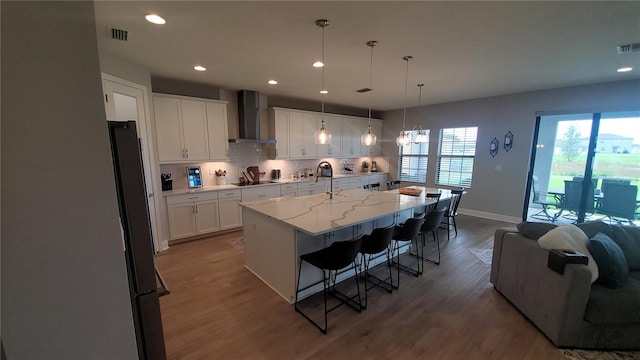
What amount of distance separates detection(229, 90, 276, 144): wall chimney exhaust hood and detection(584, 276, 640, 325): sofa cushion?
4.88 m

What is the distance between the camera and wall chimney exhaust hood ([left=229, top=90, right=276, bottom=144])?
4.80 meters

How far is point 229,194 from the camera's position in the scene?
14.7 ft

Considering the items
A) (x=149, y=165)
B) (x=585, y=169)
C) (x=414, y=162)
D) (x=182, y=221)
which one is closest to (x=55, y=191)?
(x=149, y=165)

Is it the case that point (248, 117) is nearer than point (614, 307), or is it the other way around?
point (614, 307)

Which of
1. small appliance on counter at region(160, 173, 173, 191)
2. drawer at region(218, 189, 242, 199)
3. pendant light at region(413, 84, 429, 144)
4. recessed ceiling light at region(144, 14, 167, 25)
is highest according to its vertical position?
recessed ceiling light at region(144, 14, 167, 25)

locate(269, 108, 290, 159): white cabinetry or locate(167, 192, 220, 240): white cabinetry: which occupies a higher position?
locate(269, 108, 290, 159): white cabinetry

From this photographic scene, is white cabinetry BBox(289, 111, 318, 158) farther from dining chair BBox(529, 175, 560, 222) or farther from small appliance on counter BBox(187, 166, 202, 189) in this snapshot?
dining chair BBox(529, 175, 560, 222)

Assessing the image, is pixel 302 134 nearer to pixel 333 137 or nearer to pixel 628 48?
pixel 333 137

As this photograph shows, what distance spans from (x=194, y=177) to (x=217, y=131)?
3.04ft

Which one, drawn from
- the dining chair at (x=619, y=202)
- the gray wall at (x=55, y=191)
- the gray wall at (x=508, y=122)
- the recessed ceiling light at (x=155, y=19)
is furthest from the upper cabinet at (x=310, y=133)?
the dining chair at (x=619, y=202)

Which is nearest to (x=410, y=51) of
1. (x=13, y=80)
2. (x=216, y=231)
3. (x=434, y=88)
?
(x=434, y=88)

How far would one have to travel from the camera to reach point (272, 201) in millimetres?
3209

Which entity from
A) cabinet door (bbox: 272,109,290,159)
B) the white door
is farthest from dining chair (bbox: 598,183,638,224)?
the white door

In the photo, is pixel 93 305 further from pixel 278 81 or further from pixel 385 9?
pixel 278 81
